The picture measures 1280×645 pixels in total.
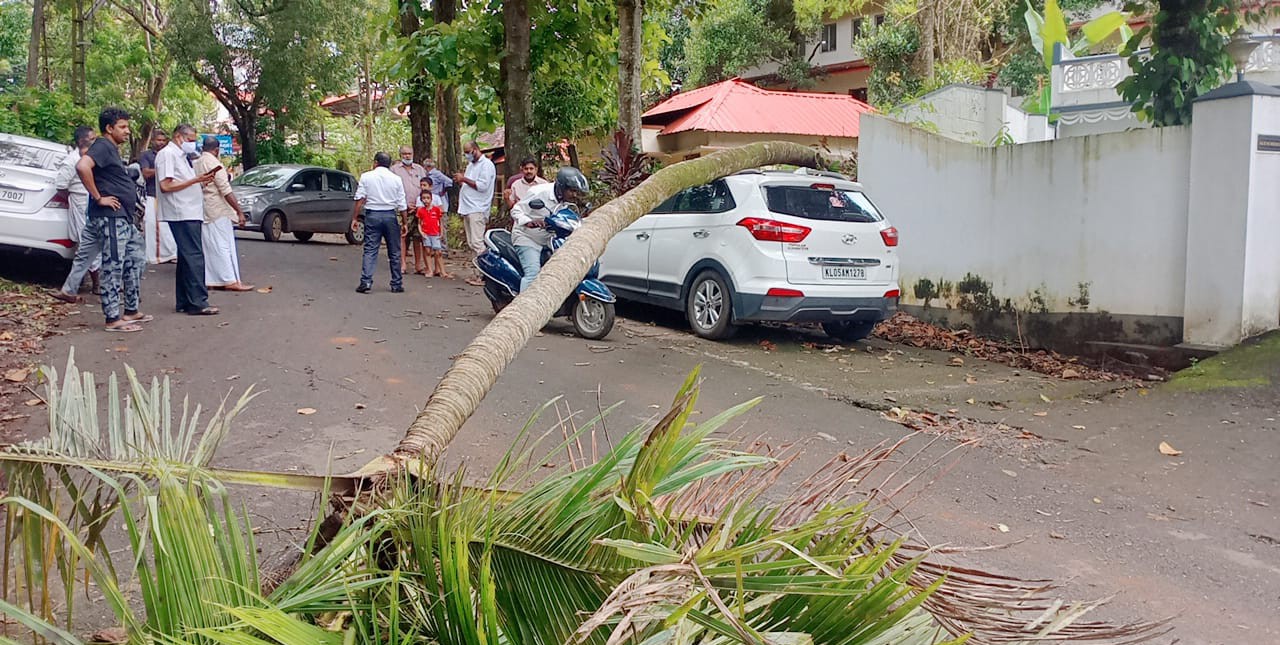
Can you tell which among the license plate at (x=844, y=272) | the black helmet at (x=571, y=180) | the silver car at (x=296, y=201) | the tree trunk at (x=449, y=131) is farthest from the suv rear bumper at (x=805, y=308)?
the tree trunk at (x=449, y=131)

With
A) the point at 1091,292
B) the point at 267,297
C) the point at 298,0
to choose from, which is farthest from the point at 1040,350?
the point at 298,0

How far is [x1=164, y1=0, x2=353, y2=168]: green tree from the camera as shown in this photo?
27.0 m

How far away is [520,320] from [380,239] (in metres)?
9.05

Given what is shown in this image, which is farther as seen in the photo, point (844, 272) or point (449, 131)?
point (449, 131)

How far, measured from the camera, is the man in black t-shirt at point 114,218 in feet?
26.8

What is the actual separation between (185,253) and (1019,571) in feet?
26.0

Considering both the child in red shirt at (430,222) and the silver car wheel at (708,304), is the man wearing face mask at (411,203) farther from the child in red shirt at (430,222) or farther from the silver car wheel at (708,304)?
the silver car wheel at (708,304)

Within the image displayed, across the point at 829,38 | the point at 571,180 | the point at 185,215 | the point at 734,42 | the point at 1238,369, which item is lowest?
the point at 1238,369

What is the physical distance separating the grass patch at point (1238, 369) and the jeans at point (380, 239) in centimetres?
804

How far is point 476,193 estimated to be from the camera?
14805 mm

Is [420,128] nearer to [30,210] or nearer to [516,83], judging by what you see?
[516,83]

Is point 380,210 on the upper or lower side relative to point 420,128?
lower

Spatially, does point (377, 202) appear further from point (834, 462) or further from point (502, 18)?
point (834, 462)

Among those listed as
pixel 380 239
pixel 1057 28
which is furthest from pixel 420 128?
pixel 1057 28
